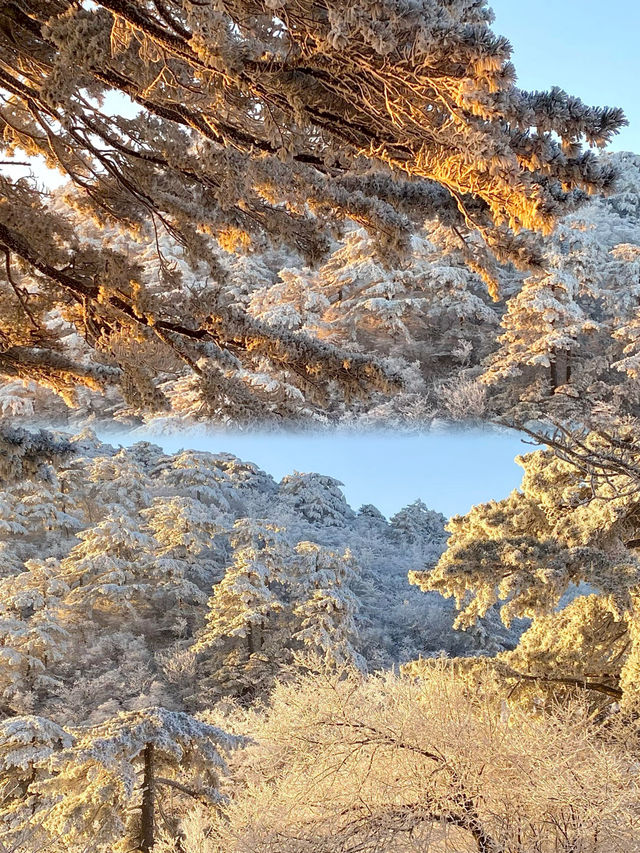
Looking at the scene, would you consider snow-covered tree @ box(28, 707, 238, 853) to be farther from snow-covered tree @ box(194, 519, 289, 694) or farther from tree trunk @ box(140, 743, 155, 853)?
snow-covered tree @ box(194, 519, 289, 694)

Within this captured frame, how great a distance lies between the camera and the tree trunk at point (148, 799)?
19.8 ft

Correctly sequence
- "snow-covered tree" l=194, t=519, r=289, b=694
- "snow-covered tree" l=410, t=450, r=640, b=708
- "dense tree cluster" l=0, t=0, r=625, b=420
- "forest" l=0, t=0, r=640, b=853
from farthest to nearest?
"snow-covered tree" l=194, t=519, r=289, b=694 < "snow-covered tree" l=410, t=450, r=640, b=708 < "forest" l=0, t=0, r=640, b=853 < "dense tree cluster" l=0, t=0, r=625, b=420

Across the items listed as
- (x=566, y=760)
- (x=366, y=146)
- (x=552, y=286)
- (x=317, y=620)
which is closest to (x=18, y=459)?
(x=366, y=146)

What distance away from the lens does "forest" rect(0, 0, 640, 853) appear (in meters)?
1.77

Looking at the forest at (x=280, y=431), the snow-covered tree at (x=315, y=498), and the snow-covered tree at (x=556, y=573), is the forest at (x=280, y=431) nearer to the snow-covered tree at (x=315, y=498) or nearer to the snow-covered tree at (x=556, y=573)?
the snow-covered tree at (x=556, y=573)

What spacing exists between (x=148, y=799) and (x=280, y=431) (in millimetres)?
3716

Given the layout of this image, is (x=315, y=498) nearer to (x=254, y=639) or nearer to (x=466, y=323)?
(x=466, y=323)

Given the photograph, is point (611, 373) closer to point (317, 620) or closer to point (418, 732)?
point (317, 620)

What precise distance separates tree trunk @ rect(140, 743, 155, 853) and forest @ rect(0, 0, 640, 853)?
0.03 meters

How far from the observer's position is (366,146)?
2080 mm

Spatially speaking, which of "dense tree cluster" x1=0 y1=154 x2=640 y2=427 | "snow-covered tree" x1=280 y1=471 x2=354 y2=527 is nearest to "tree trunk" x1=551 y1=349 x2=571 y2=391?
"dense tree cluster" x1=0 y1=154 x2=640 y2=427

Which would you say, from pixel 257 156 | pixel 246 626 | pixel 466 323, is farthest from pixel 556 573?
pixel 466 323

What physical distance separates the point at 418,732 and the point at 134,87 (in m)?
4.38

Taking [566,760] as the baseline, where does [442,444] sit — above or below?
above
